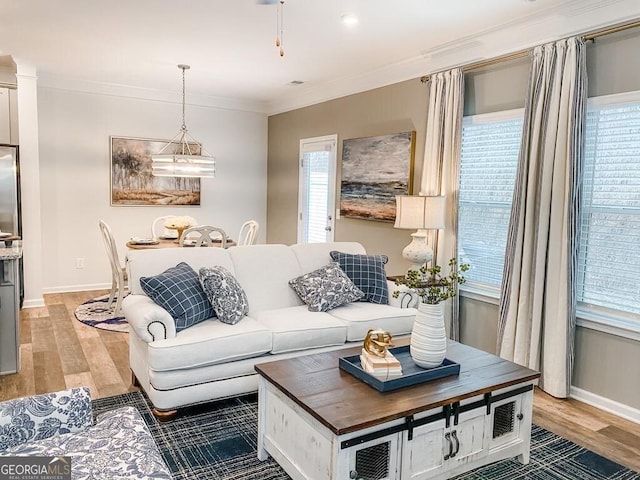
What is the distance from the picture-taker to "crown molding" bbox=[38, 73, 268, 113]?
5.91 meters

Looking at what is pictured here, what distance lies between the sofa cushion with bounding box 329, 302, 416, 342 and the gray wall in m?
0.85

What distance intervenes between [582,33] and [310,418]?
3.04 metres

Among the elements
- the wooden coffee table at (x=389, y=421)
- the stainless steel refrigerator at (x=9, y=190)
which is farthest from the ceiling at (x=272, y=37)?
the wooden coffee table at (x=389, y=421)

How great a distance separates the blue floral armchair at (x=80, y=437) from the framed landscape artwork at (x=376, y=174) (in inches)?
139

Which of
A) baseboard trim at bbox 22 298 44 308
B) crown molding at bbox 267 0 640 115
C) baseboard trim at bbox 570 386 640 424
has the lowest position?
baseboard trim at bbox 570 386 640 424

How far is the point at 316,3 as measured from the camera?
11.0 feet

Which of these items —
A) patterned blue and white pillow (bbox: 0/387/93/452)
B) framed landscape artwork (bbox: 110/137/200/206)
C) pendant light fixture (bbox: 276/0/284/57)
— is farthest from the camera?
framed landscape artwork (bbox: 110/137/200/206)

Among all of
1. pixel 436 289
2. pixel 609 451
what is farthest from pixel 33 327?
pixel 609 451

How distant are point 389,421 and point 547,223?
2103mm

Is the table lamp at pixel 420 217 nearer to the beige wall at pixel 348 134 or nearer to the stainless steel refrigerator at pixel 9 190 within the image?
the beige wall at pixel 348 134

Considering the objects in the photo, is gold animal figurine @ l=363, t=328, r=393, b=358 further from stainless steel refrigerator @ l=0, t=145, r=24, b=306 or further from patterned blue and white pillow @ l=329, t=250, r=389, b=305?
stainless steel refrigerator @ l=0, t=145, r=24, b=306

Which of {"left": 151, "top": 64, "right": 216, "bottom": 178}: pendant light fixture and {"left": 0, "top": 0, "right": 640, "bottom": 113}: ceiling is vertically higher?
{"left": 0, "top": 0, "right": 640, "bottom": 113}: ceiling

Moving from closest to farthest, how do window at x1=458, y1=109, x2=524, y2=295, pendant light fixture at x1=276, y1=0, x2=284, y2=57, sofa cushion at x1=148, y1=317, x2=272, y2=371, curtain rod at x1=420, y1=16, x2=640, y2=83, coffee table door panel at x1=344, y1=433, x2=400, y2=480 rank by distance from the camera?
1. coffee table door panel at x1=344, y1=433, x2=400, y2=480
2. sofa cushion at x1=148, y1=317, x2=272, y2=371
3. curtain rod at x1=420, y1=16, x2=640, y2=83
4. pendant light fixture at x1=276, y1=0, x2=284, y2=57
5. window at x1=458, y1=109, x2=524, y2=295

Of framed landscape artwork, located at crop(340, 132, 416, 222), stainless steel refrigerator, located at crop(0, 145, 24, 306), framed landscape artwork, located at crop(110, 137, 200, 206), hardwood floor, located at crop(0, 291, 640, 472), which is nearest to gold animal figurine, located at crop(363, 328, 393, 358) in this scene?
hardwood floor, located at crop(0, 291, 640, 472)
